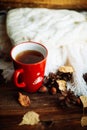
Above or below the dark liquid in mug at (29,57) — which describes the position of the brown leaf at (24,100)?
below

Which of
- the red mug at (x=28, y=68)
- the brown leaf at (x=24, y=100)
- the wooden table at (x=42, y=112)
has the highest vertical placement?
the red mug at (x=28, y=68)

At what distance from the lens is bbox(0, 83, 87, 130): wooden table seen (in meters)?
0.63

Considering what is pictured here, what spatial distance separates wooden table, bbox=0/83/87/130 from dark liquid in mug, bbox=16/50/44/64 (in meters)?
0.10

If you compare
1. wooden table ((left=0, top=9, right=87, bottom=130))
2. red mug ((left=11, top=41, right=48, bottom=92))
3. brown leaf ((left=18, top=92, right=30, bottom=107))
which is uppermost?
red mug ((left=11, top=41, right=48, bottom=92))

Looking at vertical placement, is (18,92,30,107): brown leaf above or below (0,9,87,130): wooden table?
above

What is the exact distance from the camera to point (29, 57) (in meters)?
0.69

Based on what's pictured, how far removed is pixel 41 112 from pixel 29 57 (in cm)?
15

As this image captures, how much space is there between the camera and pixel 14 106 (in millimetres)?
675

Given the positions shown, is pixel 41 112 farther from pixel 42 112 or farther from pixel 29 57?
pixel 29 57

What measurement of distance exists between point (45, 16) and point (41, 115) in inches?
14.7

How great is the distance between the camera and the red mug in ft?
2.12

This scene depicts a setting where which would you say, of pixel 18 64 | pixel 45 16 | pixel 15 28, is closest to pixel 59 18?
pixel 45 16

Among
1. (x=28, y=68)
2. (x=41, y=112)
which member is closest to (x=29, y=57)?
(x=28, y=68)

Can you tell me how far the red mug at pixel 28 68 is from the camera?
2.12 ft
